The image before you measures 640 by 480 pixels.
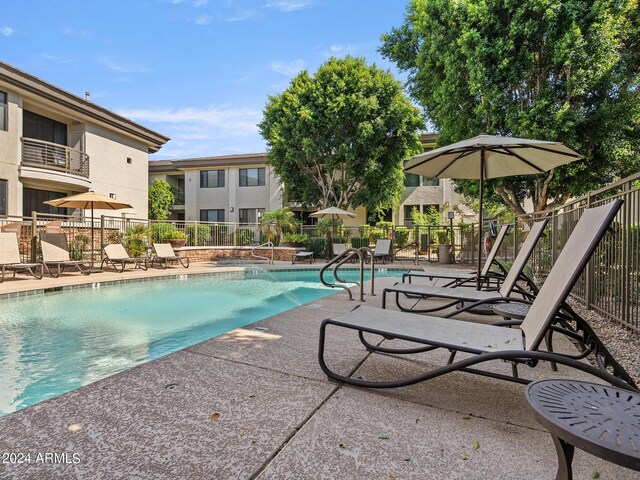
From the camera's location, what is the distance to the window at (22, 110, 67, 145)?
15.3 m

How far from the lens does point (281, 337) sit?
356 cm

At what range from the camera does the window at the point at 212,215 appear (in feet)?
86.4

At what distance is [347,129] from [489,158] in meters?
13.9

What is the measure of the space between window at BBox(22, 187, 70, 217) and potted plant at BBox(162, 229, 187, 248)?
5.90m

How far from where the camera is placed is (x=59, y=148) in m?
16.1

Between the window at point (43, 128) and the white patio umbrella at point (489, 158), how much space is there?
17.7 metres

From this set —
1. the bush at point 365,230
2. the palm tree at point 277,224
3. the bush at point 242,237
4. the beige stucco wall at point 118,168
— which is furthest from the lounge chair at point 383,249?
the beige stucco wall at point 118,168

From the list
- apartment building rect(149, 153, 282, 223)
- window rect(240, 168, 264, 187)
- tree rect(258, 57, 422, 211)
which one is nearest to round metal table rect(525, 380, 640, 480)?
tree rect(258, 57, 422, 211)

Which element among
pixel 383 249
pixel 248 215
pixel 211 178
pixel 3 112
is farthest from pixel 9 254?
pixel 211 178

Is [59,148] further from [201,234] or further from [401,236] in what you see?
[401,236]

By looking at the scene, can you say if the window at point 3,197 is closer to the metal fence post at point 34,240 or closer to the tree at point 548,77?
the metal fence post at point 34,240

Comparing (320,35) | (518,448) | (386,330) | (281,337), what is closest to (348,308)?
(281,337)

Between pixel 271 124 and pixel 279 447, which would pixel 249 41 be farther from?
pixel 279 447

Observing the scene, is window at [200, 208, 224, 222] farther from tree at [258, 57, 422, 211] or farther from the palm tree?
the palm tree
